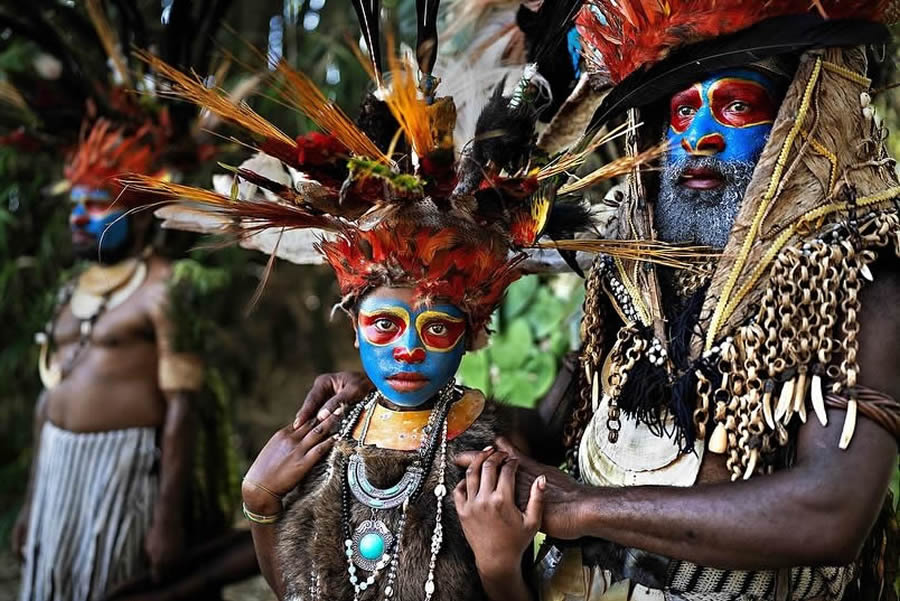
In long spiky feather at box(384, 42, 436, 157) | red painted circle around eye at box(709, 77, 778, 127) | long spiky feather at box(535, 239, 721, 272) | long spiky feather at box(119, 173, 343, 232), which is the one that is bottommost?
long spiky feather at box(535, 239, 721, 272)

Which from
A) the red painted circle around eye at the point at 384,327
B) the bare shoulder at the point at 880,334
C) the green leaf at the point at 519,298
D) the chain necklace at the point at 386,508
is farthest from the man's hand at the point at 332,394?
the green leaf at the point at 519,298

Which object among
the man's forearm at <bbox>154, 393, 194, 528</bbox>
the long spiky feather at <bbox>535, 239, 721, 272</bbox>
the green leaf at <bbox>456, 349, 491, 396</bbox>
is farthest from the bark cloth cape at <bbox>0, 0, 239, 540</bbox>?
the long spiky feather at <bbox>535, 239, 721, 272</bbox>

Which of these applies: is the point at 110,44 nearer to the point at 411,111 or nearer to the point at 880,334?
the point at 411,111

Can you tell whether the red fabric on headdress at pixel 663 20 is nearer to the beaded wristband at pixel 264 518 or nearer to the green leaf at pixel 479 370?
the beaded wristband at pixel 264 518

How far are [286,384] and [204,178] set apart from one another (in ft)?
9.87

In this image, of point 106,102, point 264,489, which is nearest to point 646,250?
point 264,489

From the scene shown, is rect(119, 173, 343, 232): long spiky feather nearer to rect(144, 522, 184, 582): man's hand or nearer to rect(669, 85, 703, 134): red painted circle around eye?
rect(669, 85, 703, 134): red painted circle around eye

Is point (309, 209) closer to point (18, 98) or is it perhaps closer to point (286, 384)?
point (18, 98)

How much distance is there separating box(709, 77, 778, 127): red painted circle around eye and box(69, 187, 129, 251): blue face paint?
2796 millimetres

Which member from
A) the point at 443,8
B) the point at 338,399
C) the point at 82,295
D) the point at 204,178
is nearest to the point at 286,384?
the point at 204,178

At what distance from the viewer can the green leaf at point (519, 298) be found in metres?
4.36

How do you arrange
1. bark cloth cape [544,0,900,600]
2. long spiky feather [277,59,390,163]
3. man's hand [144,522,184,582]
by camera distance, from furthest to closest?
man's hand [144,522,184,582] → long spiky feather [277,59,390,163] → bark cloth cape [544,0,900,600]

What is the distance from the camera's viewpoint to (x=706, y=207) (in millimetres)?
2074

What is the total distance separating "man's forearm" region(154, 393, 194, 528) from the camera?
3.88m
